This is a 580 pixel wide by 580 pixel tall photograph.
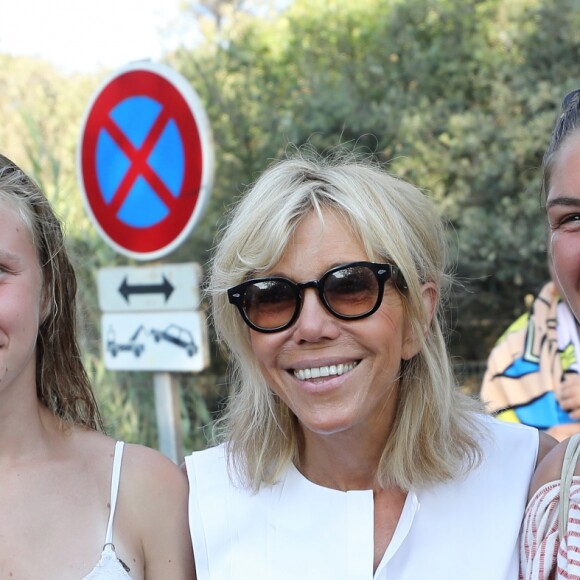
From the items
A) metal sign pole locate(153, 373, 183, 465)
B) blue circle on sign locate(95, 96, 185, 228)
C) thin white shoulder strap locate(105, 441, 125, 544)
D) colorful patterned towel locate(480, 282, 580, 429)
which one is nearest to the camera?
thin white shoulder strap locate(105, 441, 125, 544)

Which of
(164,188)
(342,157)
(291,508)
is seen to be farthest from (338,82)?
(291,508)

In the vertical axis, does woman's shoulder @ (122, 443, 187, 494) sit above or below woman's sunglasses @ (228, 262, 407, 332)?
below

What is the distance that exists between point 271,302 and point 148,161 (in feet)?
5.99

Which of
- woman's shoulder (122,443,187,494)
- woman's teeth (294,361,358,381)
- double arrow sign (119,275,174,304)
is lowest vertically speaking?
woman's shoulder (122,443,187,494)

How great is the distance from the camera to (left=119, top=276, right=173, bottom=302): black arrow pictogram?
3.63m

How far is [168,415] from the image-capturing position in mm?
3789

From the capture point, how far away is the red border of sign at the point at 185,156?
347cm

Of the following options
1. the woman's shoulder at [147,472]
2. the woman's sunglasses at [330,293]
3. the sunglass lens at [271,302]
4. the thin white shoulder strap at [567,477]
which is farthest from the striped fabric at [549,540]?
the woman's shoulder at [147,472]

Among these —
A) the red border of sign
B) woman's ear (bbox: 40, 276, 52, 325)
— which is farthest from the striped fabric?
the red border of sign

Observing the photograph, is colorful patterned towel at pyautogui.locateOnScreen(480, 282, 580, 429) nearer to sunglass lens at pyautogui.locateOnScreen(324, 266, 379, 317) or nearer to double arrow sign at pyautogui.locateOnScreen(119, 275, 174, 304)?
double arrow sign at pyautogui.locateOnScreen(119, 275, 174, 304)

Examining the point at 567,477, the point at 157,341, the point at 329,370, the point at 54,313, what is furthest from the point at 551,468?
the point at 157,341

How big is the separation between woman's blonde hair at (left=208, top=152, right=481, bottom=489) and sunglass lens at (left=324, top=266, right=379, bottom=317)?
7cm

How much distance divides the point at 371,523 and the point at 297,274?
26.3 inches

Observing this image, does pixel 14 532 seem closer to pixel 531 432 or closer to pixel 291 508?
pixel 291 508
